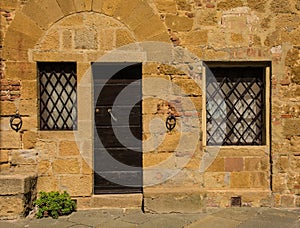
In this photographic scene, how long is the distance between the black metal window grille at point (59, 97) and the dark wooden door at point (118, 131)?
36cm

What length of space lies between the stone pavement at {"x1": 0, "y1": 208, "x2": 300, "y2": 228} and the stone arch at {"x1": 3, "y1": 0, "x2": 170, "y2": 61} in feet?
7.59

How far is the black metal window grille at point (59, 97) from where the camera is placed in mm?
4992

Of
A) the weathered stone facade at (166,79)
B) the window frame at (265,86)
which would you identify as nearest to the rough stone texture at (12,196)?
the weathered stone facade at (166,79)

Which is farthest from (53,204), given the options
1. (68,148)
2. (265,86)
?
(265,86)

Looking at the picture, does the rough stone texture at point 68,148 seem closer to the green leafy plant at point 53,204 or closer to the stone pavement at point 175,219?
the green leafy plant at point 53,204

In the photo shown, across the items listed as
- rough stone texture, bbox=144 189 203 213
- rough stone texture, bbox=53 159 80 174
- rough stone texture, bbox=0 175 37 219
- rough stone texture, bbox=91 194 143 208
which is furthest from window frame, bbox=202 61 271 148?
rough stone texture, bbox=0 175 37 219

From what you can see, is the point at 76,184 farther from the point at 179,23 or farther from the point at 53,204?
the point at 179,23

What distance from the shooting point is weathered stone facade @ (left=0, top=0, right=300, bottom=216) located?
480cm

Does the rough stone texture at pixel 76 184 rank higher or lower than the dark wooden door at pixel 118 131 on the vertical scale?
lower

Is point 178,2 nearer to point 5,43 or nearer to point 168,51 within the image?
point 168,51

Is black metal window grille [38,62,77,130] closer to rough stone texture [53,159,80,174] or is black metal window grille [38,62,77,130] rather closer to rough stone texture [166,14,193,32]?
rough stone texture [53,159,80,174]

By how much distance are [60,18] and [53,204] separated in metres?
2.63

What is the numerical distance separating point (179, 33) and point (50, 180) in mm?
2856

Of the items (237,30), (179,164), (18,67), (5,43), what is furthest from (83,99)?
(237,30)
